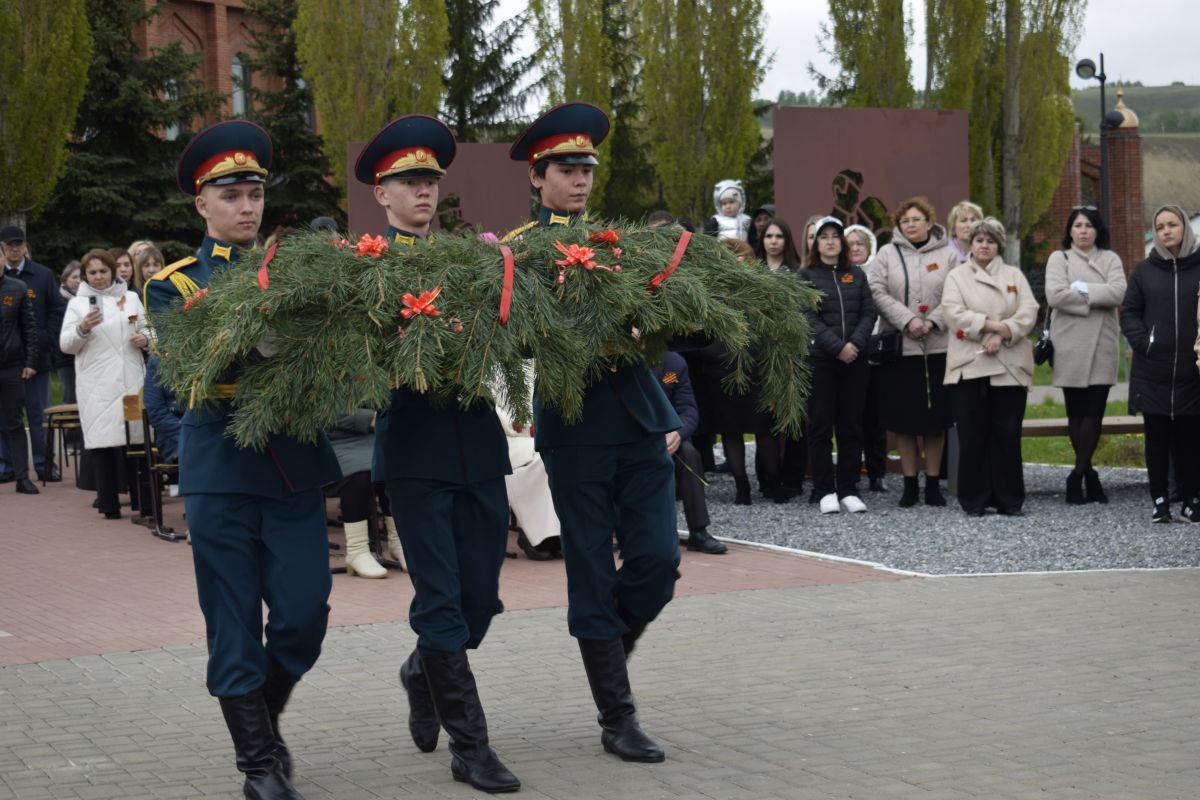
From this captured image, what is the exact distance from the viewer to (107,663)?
24.1 feet

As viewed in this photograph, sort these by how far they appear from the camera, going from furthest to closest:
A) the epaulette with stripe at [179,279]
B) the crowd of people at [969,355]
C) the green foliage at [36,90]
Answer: the green foliage at [36,90] → the crowd of people at [969,355] → the epaulette with stripe at [179,279]

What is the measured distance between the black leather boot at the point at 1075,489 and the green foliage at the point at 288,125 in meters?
23.7

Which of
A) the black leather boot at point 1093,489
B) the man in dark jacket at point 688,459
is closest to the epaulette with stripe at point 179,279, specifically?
the man in dark jacket at point 688,459

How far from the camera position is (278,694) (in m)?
5.31

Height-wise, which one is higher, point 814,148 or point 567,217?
point 814,148

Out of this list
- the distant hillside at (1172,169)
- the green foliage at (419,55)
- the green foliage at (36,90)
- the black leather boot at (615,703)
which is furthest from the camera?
the distant hillside at (1172,169)

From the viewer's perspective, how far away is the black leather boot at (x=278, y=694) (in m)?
5.25

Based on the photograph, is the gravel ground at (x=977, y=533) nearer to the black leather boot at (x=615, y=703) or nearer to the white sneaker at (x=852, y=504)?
the white sneaker at (x=852, y=504)

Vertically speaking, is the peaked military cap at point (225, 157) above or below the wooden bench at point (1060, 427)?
above

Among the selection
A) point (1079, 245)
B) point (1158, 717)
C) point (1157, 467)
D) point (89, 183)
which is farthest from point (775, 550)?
point (89, 183)

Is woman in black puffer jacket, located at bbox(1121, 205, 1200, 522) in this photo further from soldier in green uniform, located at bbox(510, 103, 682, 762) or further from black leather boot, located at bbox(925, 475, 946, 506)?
soldier in green uniform, located at bbox(510, 103, 682, 762)

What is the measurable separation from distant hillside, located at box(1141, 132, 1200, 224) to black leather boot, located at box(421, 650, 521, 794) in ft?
332

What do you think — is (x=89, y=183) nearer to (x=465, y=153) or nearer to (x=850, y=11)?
(x=850, y=11)

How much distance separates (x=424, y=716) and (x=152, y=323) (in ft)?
5.54
